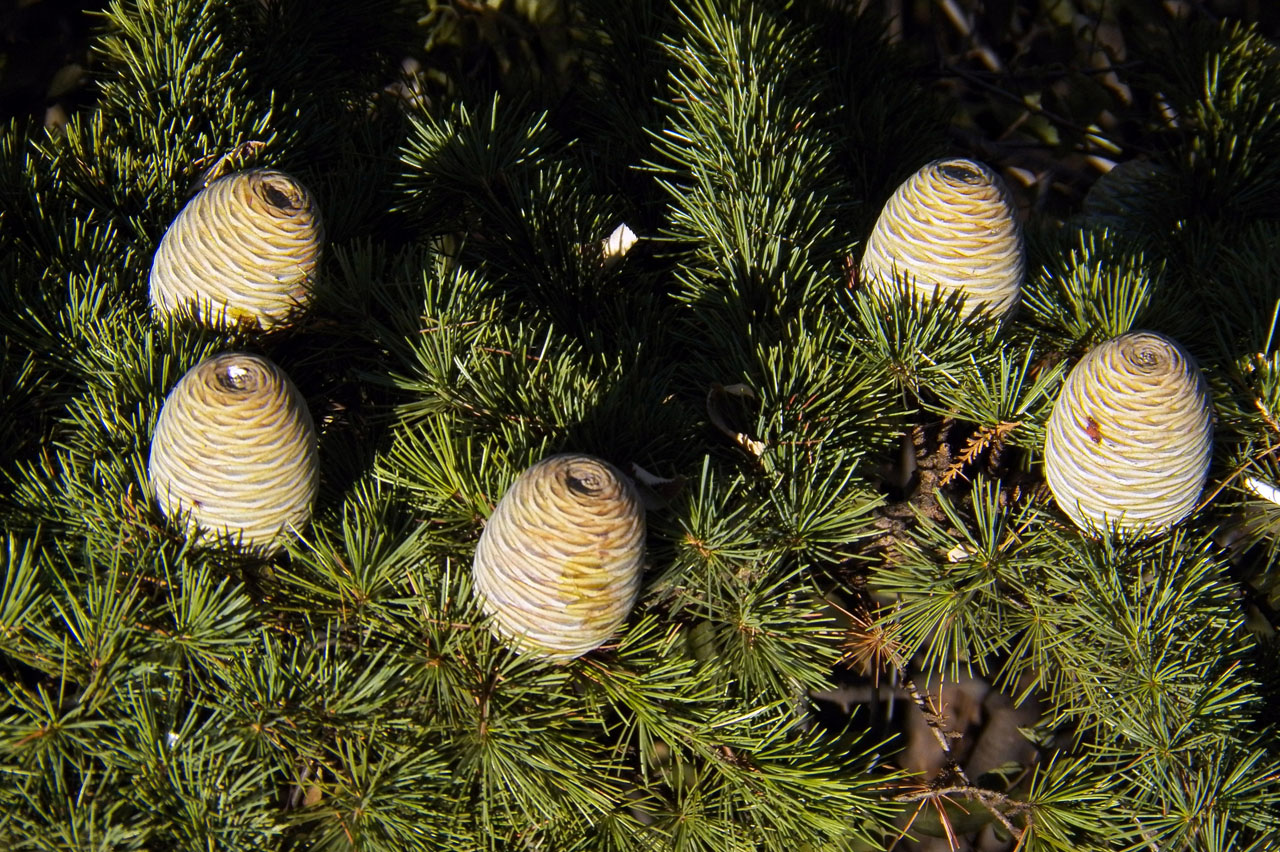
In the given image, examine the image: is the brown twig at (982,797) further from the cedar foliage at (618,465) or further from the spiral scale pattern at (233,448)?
the spiral scale pattern at (233,448)

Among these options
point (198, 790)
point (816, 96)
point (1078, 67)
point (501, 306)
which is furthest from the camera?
point (1078, 67)

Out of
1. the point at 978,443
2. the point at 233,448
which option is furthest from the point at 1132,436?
the point at 233,448

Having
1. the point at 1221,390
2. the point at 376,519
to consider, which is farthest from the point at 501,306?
the point at 1221,390

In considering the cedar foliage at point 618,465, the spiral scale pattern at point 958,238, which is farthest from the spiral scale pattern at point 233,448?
the spiral scale pattern at point 958,238

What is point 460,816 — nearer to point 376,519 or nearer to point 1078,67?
point 376,519

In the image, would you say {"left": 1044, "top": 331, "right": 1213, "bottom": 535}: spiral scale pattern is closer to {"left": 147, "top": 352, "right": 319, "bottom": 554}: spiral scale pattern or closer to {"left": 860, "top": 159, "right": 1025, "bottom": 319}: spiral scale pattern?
{"left": 860, "top": 159, "right": 1025, "bottom": 319}: spiral scale pattern

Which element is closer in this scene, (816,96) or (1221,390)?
(1221,390)
